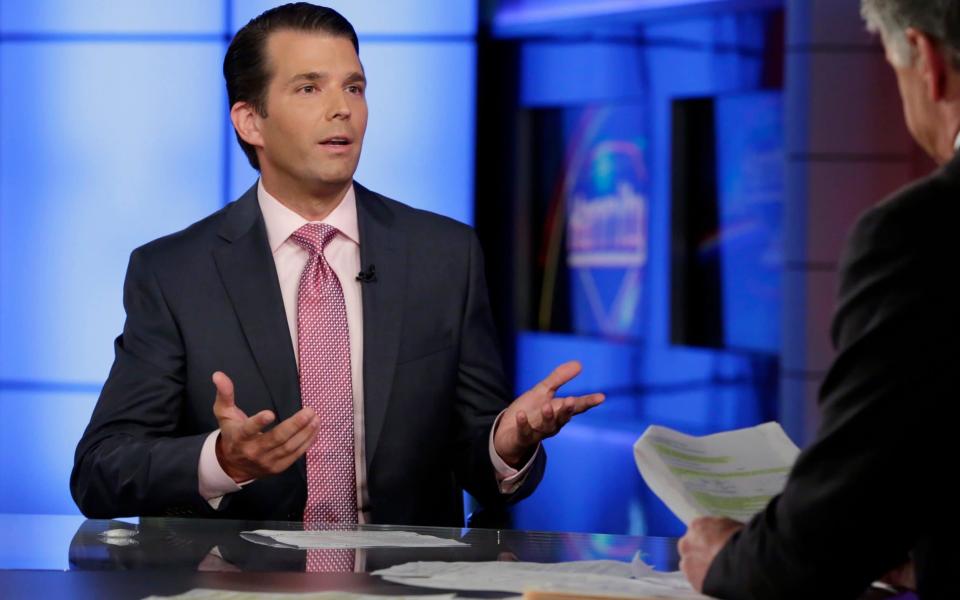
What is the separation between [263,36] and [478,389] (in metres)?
0.74

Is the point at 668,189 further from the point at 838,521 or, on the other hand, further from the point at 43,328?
the point at 838,521

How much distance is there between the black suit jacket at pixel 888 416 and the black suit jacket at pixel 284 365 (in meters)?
1.09

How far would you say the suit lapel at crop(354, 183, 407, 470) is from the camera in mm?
2279

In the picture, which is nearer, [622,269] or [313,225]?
[313,225]

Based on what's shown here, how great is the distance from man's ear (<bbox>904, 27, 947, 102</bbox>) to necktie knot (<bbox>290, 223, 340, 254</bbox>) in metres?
1.32

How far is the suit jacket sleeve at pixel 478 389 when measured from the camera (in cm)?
229

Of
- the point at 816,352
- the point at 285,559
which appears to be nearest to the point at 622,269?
the point at 816,352

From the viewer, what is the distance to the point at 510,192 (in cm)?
695

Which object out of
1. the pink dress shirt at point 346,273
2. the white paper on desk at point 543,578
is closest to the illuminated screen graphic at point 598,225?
the pink dress shirt at point 346,273

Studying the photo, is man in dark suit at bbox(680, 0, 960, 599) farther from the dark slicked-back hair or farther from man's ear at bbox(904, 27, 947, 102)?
the dark slicked-back hair

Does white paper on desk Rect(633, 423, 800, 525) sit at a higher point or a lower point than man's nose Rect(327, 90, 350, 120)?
lower

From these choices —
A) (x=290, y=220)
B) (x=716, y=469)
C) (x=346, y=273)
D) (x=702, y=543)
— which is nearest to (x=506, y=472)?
(x=346, y=273)

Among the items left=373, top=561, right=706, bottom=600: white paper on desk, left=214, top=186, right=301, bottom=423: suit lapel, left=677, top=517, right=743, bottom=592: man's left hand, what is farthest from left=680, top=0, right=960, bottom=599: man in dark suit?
left=214, top=186, right=301, bottom=423: suit lapel

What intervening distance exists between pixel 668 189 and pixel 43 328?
285 centimetres
